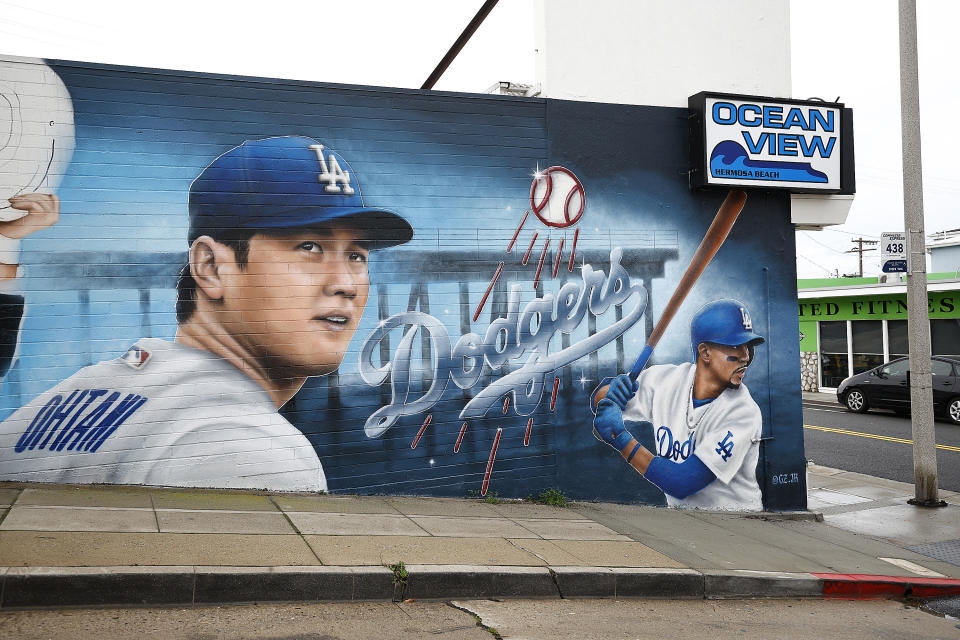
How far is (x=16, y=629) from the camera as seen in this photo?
4715 mm

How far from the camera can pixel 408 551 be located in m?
6.61

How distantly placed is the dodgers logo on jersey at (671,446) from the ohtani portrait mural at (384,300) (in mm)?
32

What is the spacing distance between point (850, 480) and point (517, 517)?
7.30m

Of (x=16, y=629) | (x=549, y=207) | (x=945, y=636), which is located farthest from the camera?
(x=549, y=207)

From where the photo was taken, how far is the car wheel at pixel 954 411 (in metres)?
19.6

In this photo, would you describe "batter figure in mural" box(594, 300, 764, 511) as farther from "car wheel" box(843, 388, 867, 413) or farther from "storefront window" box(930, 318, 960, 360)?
"storefront window" box(930, 318, 960, 360)

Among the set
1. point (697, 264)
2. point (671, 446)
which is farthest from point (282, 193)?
point (671, 446)

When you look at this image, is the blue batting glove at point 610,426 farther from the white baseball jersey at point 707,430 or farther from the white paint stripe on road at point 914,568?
the white paint stripe on road at point 914,568

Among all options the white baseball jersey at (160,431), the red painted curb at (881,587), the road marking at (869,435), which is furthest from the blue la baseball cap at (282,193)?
the road marking at (869,435)

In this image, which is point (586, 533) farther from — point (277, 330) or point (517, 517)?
point (277, 330)

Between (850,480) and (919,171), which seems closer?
(919,171)

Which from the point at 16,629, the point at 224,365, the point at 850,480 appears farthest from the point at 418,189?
the point at 850,480

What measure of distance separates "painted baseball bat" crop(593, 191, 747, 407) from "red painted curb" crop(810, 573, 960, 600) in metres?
3.14

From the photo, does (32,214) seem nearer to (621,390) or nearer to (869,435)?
(621,390)
